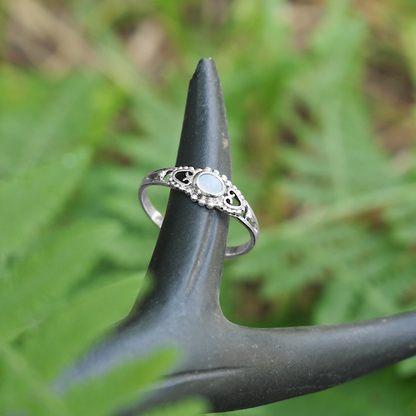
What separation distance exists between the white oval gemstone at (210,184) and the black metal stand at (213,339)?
0.01m

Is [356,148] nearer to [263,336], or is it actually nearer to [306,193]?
[306,193]

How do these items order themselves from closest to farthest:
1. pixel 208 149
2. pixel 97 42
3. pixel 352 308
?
pixel 208 149 → pixel 352 308 → pixel 97 42

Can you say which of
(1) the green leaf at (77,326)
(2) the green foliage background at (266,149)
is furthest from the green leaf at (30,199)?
(1) the green leaf at (77,326)

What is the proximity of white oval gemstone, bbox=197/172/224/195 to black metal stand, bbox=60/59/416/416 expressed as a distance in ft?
0.04

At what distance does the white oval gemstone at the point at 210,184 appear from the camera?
39 centimetres

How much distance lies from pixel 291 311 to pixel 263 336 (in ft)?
3.37

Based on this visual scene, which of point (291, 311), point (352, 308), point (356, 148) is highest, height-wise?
point (356, 148)

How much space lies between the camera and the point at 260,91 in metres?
1.38

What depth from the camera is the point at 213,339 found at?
0.36 metres

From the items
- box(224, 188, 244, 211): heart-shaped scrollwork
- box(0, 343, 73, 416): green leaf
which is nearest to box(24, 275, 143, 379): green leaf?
box(0, 343, 73, 416): green leaf

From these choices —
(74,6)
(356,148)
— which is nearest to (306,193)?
(356,148)

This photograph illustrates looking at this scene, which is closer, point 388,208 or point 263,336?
point 263,336

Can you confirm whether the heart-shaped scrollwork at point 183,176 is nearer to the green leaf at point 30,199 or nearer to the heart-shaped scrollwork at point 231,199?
the heart-shaped scrollwork at point 231,199

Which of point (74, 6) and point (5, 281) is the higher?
point (74, 6)
